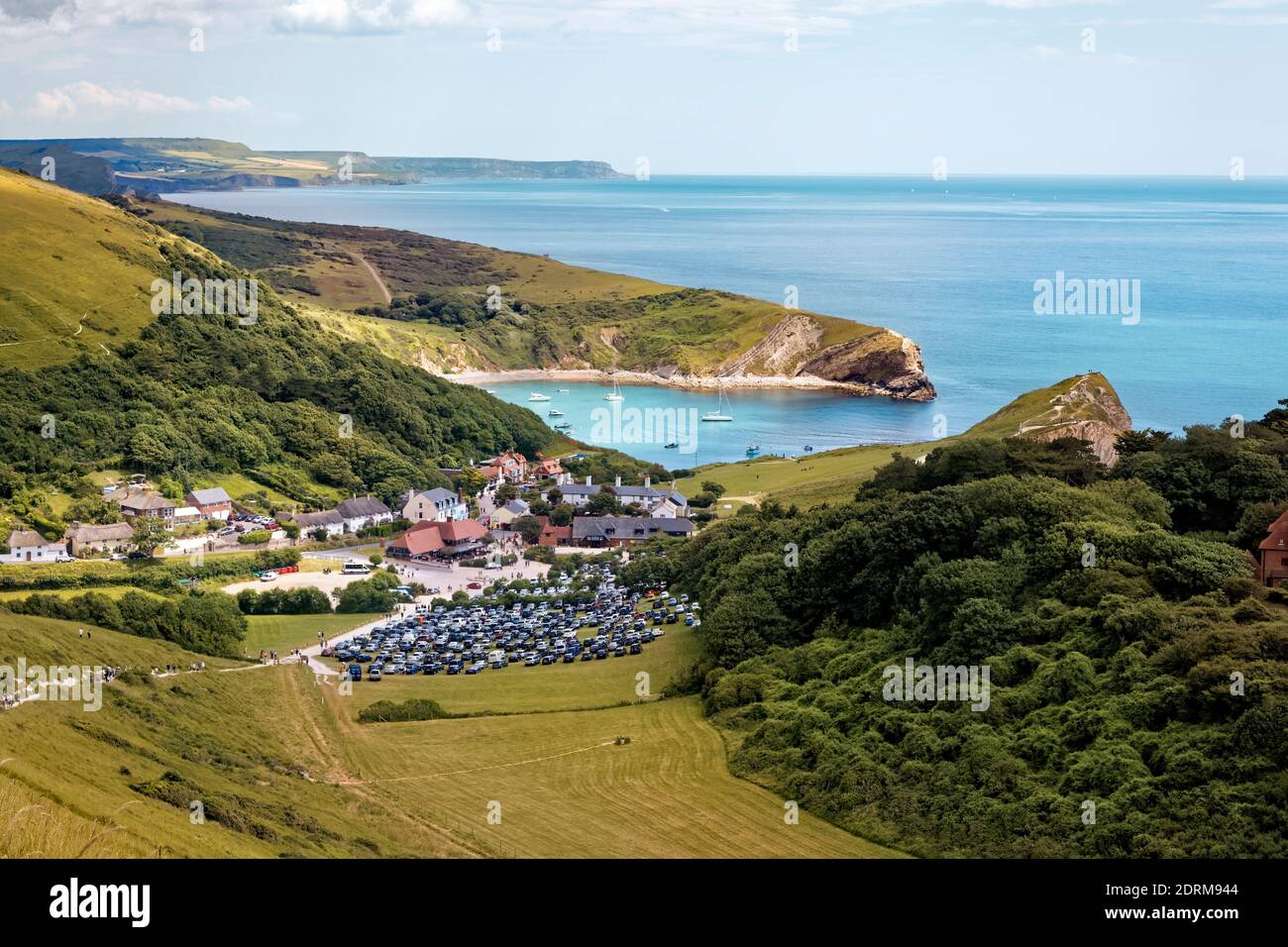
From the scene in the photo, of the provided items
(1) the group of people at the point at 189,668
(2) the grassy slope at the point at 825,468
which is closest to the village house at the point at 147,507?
(1) the group of people at the point at 189,668

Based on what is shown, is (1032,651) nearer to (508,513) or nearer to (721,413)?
(508,513)

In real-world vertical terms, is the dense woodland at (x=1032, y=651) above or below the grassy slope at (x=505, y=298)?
below

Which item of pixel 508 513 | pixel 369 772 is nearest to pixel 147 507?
pixel 508 513

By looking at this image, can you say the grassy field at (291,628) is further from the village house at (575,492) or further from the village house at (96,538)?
the village house at (575,492)

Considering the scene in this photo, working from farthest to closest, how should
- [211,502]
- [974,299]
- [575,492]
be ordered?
1. [974,299]
2. [575,492]
3. [211,502]

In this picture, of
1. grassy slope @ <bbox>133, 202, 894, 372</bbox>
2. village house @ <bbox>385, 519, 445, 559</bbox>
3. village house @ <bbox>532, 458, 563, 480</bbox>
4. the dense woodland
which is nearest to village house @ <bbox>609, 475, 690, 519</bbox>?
village house @ <bbox>532, 458, 563, 480</bbox>

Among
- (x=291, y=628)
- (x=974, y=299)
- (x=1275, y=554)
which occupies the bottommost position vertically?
(x=291, y=628)
